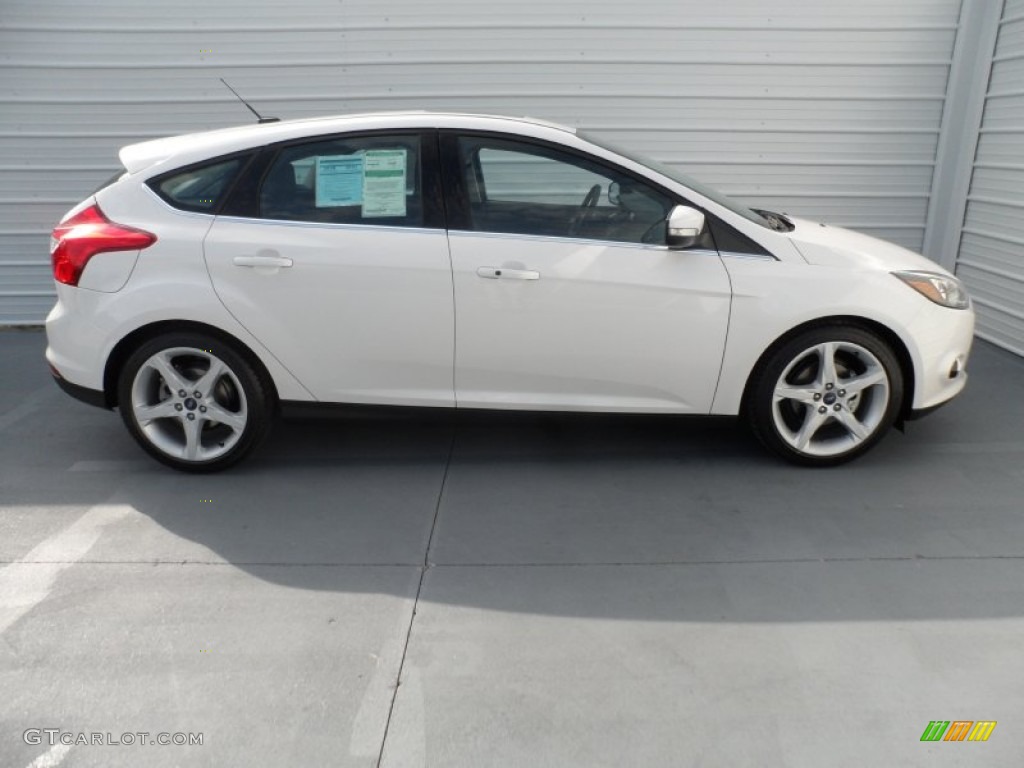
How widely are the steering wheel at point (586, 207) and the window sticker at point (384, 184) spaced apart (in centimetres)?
76

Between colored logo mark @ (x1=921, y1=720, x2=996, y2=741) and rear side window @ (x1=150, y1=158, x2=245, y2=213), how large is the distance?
133 inches

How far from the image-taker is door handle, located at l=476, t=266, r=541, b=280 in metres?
3.93

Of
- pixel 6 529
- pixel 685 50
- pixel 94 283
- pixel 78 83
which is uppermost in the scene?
pixel 685 50

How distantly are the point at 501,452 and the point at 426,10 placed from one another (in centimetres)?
343

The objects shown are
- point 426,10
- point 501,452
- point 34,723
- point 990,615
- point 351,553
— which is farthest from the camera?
point 426,10

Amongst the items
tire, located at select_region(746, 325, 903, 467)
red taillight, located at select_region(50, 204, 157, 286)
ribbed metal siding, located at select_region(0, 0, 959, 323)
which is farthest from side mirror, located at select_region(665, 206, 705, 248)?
ribbed metal siding, located at select_region(0, 0, 959, 323)

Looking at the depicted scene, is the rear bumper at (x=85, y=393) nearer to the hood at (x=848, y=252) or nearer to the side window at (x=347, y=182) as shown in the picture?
the side window at (x=347, y=182)

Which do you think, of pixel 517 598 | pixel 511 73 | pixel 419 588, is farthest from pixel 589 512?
pixel 511 73

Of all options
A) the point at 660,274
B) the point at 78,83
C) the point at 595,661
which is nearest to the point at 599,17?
the point at 660,274

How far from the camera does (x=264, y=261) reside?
3.95m

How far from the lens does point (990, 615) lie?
10.3ft

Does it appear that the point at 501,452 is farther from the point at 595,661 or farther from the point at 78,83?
the point at 78,83

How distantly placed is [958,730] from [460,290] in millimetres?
2456
